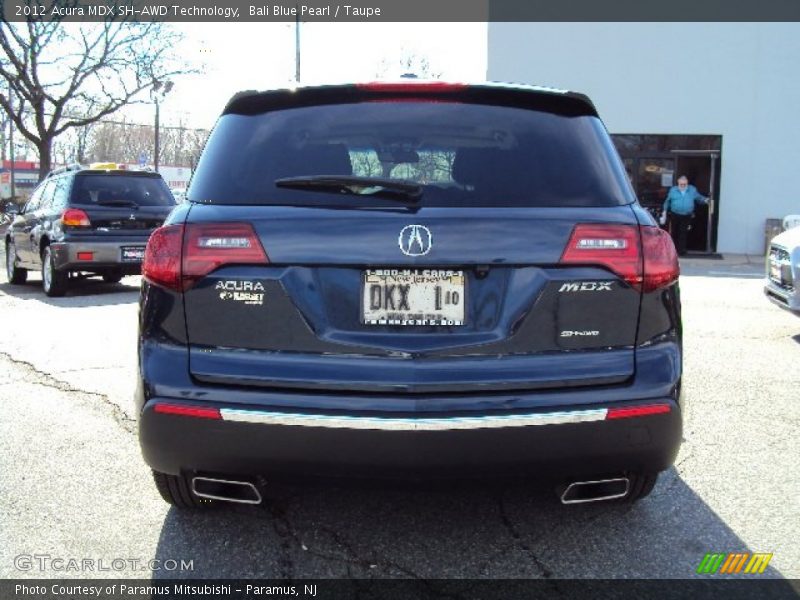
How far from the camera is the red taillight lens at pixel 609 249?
2.49 m

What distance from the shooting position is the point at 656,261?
2578mm

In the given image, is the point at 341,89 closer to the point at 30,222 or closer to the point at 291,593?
the point at 291,593

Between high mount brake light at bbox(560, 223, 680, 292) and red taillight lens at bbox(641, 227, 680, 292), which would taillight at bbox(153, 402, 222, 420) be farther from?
red taillight lens at bbox(641, 227, 680, 292)

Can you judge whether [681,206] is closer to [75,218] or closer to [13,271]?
[75,218]

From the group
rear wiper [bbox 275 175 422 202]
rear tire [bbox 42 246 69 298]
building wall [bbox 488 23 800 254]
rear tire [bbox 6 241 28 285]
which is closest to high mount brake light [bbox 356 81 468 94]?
rear wiper [bbox 275 175 422 202]

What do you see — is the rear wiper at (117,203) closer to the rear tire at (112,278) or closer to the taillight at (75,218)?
the taillight at (75,218)

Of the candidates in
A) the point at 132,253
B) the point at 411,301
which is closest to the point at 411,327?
the point at 411,301

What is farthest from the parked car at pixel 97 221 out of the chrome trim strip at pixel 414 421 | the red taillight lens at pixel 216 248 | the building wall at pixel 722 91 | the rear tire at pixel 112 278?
the building wall at pixel 722 91

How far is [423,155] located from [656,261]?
0.89m

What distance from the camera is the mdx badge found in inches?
97.3

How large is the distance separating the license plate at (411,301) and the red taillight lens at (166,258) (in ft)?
2.09

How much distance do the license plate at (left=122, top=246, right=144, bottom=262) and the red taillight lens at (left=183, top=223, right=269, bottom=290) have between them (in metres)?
8.12

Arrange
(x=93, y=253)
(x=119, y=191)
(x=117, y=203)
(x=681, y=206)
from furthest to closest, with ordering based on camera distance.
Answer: (x=681, y=206) < (x=119, y=191) < (x=117, y=203) < (x=93, y=253)

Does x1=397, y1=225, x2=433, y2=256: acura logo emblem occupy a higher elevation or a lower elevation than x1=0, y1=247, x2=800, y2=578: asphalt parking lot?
higher
